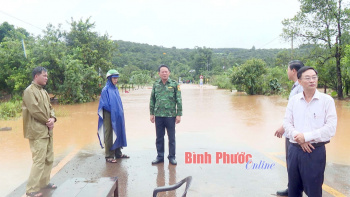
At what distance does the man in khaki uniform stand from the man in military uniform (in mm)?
1855

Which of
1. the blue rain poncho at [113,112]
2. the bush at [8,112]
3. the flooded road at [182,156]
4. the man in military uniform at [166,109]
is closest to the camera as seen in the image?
the flooded road at [182,156]

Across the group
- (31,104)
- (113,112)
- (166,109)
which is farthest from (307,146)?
(113,112)

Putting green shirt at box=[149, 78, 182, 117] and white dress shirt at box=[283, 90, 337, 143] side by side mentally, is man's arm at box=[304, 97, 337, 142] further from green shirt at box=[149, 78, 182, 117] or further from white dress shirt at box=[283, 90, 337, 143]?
green shirt at box=[149, 78, 182, 117]

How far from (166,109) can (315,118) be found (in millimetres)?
2750

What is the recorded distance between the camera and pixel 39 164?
365 centimetres

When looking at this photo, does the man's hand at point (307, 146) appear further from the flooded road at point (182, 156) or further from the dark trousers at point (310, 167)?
the flooded road at point (182, 156)

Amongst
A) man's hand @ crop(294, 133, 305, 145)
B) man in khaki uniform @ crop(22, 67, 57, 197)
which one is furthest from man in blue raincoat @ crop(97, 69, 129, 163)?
man's hand @ crop(294, 133, 305, 145)

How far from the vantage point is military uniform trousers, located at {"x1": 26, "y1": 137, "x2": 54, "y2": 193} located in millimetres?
3617

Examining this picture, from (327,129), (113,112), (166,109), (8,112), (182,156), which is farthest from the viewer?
(8,112)

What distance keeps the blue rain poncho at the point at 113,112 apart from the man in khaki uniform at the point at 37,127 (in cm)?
131

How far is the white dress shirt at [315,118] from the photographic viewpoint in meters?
2.60

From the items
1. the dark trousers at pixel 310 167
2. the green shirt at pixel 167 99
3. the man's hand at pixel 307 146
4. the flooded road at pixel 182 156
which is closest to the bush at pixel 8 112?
the flooded road at pixel 182 156

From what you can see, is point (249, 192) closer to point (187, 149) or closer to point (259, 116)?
point (187, 149)

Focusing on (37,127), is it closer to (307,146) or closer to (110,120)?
(110,120)
